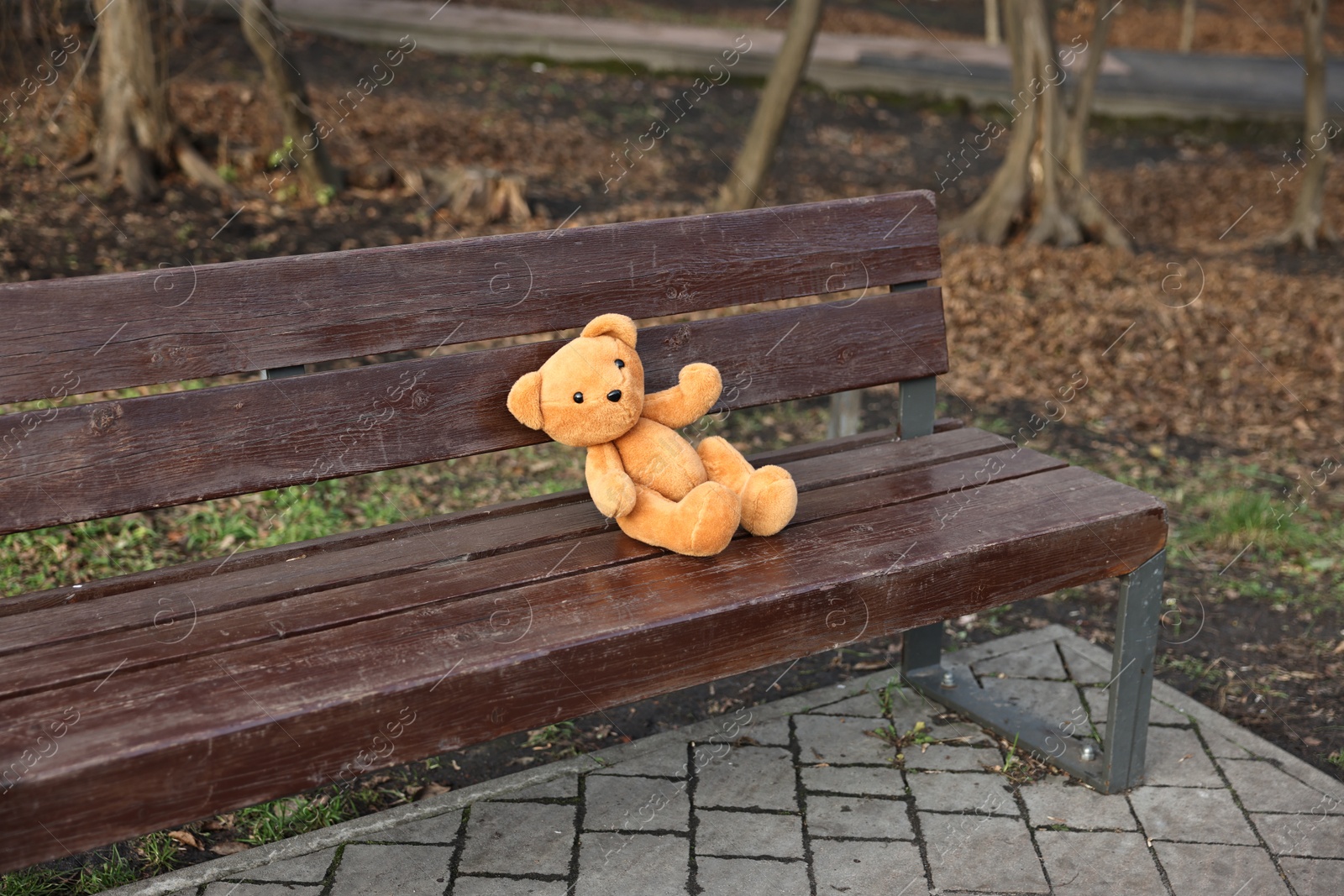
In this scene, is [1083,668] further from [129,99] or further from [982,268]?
[129,99]

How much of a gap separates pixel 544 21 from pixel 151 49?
6.89m

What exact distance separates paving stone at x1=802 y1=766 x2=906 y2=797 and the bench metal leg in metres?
0.37

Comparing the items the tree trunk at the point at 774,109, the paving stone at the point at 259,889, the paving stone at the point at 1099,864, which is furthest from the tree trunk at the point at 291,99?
the paving stone at the point at 1099,864

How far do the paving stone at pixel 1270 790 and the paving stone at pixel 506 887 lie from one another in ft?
5.40

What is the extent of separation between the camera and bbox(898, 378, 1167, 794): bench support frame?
114 inches

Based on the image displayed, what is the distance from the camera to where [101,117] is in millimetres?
6500

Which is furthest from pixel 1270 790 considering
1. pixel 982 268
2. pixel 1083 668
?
pixel 982 268

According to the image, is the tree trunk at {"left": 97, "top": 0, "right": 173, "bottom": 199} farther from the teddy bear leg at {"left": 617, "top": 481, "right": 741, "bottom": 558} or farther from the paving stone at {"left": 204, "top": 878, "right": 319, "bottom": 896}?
the teddy bear leg at {"left": 617, "top": 481, "right": 741, "bottom": 558}

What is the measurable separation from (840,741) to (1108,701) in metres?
0.67

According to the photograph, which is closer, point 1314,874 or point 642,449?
point 642,449

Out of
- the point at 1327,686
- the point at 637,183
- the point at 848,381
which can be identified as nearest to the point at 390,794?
the point at 848,381

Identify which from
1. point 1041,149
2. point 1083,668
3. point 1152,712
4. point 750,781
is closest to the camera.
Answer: point 750,781

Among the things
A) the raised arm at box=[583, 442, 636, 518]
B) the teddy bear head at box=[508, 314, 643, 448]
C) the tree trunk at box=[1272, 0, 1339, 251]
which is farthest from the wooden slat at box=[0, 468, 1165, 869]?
the tree trunk at box=[1272, 0, 1339, 251]

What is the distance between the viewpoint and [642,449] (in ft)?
8.56
